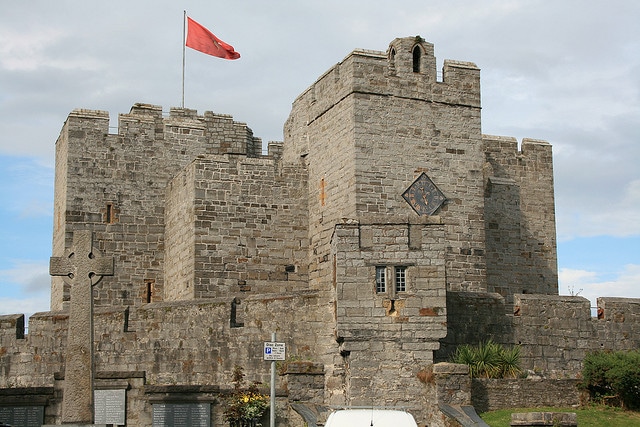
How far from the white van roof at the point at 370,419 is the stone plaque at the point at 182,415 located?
5383 millimetres

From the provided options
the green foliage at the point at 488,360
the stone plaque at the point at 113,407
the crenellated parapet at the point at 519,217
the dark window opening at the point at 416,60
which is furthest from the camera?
the crenellated parapet at the point at 519,217

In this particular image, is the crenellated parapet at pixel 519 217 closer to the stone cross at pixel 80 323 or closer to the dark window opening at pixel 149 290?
the dark window opening at pixel 149 290

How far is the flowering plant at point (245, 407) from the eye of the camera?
20.6 meters

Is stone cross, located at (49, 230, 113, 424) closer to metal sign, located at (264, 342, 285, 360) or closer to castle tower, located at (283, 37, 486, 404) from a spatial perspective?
metal sign, located at (264, 342, 285, 360)

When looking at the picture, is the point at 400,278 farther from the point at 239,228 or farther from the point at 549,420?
the point at 239,228

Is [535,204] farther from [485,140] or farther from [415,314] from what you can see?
[415,314]

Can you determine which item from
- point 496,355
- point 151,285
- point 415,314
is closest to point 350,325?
point 415,314

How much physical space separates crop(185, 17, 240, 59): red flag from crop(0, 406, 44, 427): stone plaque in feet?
46.0

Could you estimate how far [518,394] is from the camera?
69.9ft

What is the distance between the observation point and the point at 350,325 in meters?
21.6

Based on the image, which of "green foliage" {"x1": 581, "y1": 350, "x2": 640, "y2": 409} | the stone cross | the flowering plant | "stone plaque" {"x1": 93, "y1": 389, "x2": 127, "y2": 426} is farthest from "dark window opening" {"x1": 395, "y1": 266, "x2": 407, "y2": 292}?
the stone cross

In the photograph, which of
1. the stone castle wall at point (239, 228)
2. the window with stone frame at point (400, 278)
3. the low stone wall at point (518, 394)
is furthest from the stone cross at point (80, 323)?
the stone castle wall at point (239, 228)

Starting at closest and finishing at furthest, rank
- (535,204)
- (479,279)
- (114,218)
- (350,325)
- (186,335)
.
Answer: (350,325), (186,335), (479,279), (114,218), (535,204)

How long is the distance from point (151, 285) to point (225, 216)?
3569mm
